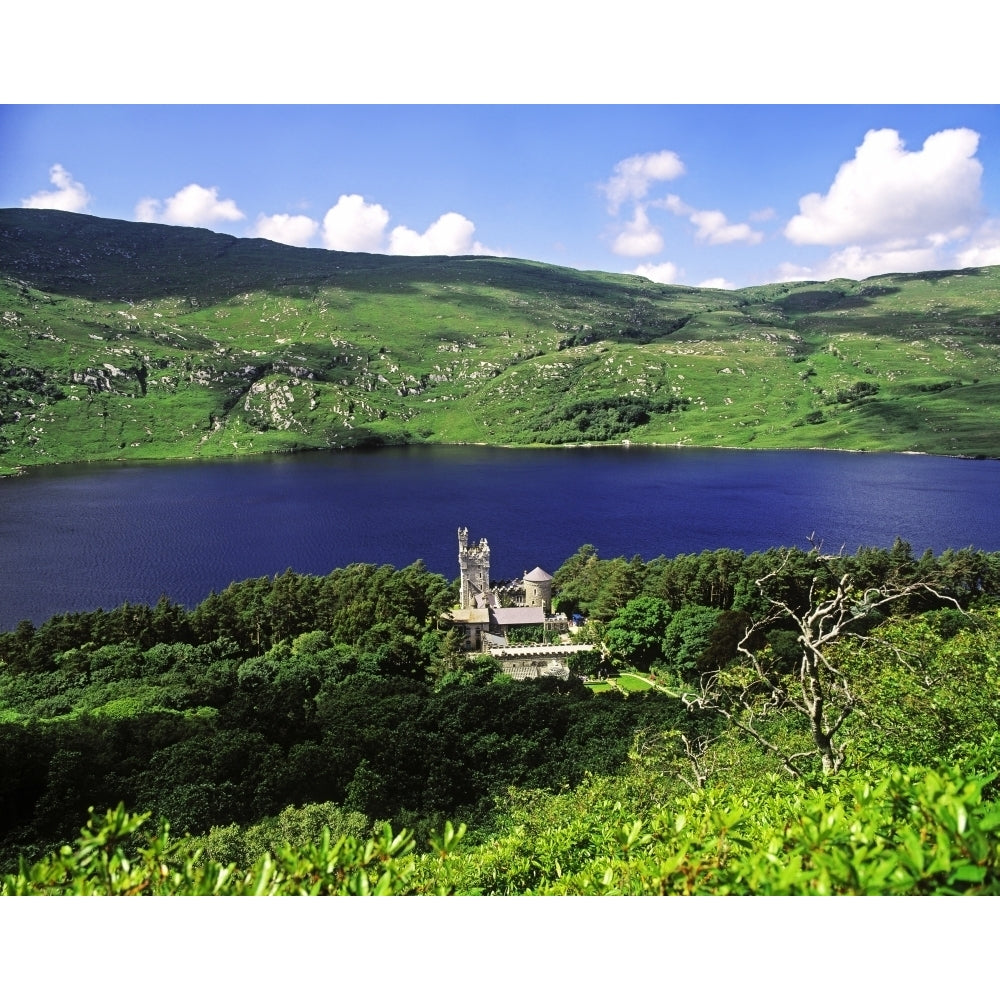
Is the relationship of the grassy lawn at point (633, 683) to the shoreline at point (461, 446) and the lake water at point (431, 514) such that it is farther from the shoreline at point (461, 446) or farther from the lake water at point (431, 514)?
the shoreline at point (461, 446)

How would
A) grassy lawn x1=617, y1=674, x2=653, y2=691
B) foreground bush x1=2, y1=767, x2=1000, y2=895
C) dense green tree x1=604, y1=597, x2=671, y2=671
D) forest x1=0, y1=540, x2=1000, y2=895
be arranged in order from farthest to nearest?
dense green tree x1=604, y1=597, x2=671, y2=671 → grassy lawn x1=617, y1=674, x2=653, y2=691 → forest x1=0, y1=540, x2=1000, y2=895 → foreground bush x1=2, y1=767, x2=1000, y2=895

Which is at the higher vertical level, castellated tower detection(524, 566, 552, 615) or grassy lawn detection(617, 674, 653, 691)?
castellated tower detection(524, 566, 552, 615)

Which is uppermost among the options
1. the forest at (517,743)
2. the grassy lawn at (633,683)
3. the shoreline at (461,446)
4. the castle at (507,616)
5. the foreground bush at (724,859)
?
the shoreline at (461,446)

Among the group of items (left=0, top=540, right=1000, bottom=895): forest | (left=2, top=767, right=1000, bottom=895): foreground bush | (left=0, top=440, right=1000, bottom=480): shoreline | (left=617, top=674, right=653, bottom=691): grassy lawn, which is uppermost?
(left=0, top=440, right=1000, bottom=480): shoreline

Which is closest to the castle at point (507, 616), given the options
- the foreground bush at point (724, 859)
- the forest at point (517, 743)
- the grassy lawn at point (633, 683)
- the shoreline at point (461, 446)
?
the forest at point (517, 743)

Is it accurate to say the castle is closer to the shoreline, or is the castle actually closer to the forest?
the forest

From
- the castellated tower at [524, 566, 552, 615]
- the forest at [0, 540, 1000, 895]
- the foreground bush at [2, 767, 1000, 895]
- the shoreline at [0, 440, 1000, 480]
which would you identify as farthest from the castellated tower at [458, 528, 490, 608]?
the shoreline at [0, 440, 1000, 480]
